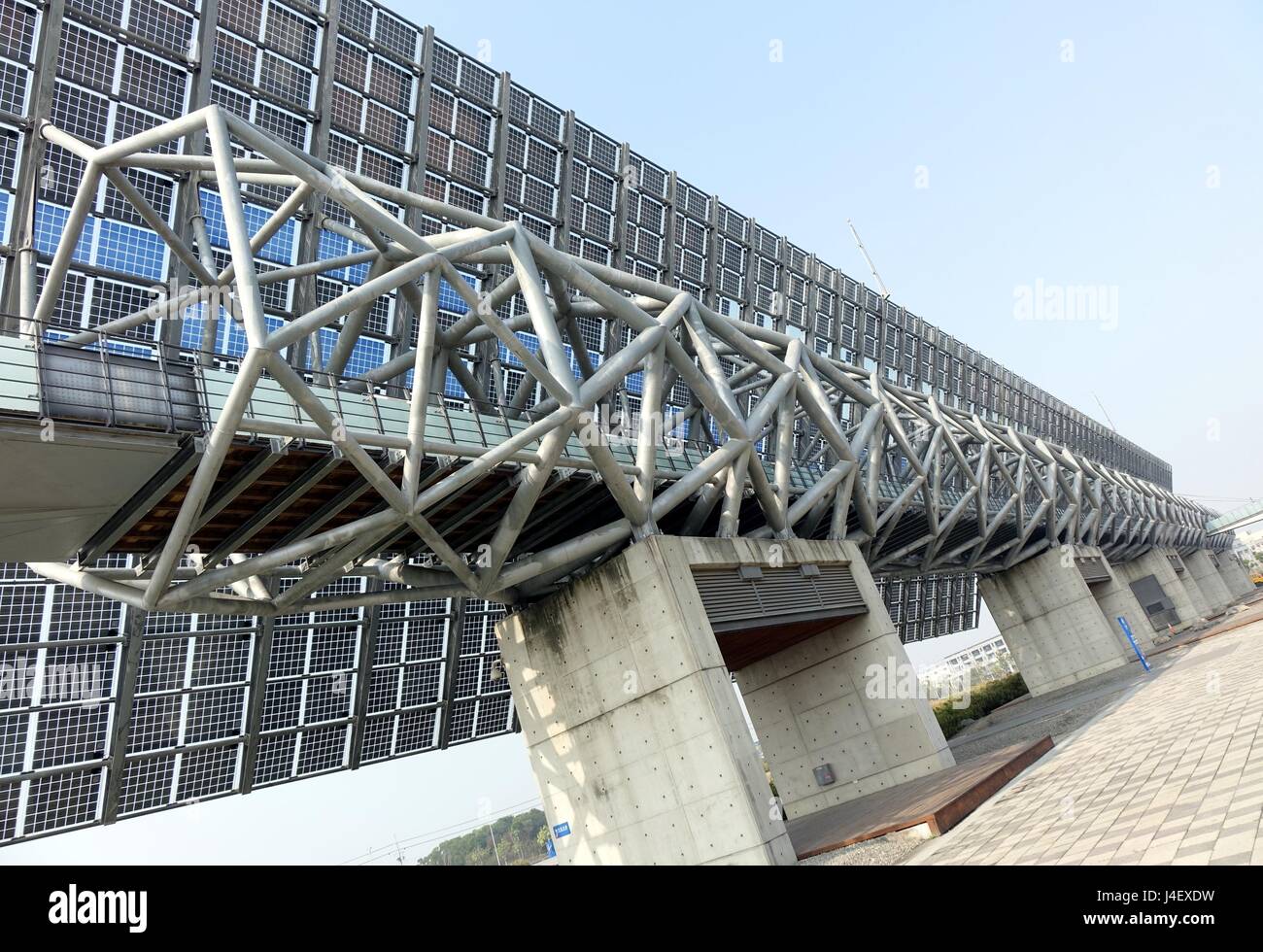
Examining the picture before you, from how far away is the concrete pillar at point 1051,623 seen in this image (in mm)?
44969

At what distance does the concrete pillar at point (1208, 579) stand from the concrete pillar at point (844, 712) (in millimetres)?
73397

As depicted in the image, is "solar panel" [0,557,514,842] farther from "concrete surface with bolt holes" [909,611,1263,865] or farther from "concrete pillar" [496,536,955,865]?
"concrete surface with bolt holes" [909,611,1263,865]

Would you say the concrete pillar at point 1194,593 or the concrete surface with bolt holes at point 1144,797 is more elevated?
the concrete pillar at point 1194,593

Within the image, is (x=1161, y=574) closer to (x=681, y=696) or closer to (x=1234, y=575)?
(x=1234, y=575)

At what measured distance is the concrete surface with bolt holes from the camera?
391 inches

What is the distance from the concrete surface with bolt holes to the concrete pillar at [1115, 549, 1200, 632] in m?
50.8

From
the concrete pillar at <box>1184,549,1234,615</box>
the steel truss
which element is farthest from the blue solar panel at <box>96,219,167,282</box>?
the concrete pillar at <box>1184,549,1234,615</box>

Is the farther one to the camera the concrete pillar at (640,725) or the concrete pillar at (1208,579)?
the concrete pillar at (1208,579)

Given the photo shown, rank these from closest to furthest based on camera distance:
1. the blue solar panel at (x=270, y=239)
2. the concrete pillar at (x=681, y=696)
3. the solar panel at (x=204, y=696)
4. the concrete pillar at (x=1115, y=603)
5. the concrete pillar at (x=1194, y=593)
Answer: the concrete pillar at (x=681, y=696) → the solar panel at (x=204, y=696) → the blue solar panel at (x=270, y=239) → the concrete pillar at (x=1115, y=603) → the concrete pillar at (x=1194, y=593)

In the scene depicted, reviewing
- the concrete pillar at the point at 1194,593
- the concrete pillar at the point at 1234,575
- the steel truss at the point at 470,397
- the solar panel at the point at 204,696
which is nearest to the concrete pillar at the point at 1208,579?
the concrete pillar at the point at 1194,593

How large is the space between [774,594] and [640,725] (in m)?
5.47

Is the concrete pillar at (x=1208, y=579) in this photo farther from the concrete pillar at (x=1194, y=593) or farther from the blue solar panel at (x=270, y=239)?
the blue solar panel at (x=270, y=239)
